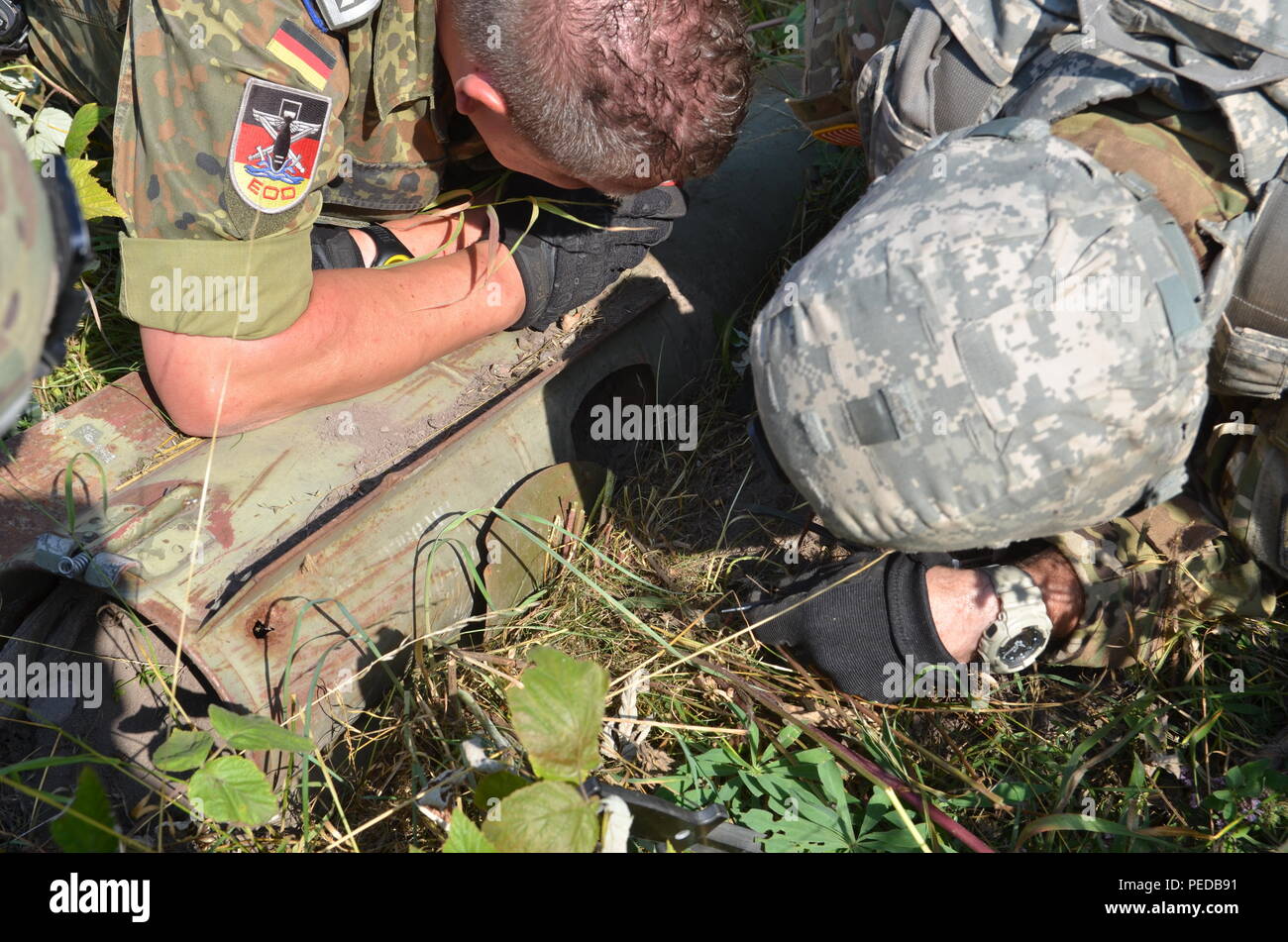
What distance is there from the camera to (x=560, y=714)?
1314 millimetres

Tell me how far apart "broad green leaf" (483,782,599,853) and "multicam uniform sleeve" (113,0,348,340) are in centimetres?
100

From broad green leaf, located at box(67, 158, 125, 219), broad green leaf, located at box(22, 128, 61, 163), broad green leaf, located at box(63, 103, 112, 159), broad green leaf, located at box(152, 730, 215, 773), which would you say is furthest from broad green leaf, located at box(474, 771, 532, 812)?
broad green leaf, located at box(22, 128, 61, 163)

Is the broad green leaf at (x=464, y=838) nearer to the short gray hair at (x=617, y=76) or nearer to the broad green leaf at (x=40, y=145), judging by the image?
the short gray hair at (x=617, y=76)

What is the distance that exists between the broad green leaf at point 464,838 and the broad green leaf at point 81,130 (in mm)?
1742

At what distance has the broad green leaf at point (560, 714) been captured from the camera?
51.2 inches

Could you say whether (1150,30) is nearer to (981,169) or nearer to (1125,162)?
(1125,162)

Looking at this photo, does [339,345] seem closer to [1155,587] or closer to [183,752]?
[183,752]

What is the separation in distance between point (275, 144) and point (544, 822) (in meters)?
1.26

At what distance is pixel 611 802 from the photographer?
51.9 inches

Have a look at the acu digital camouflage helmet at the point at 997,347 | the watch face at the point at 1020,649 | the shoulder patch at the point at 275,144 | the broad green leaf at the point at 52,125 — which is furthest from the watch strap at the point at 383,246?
the watch face at the point at 1020,649

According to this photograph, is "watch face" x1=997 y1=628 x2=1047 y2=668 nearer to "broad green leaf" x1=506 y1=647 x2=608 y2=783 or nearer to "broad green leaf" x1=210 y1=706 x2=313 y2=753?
"broad green leaf" x1=506 y1=647 x2=608 y2=783

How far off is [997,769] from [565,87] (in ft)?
4.82

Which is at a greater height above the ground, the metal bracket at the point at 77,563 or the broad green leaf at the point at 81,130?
the broad green leaf at the point at 81,130
